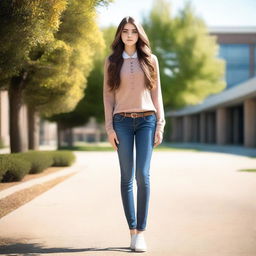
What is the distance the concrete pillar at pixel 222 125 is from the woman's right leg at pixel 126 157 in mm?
40904

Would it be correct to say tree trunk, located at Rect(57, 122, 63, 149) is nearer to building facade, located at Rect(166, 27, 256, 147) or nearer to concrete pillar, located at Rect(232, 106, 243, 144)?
building facade, located at Rect(166, 27, 256, 147)

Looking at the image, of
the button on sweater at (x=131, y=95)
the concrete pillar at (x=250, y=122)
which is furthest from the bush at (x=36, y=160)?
the concrete pillar at (x=250, y=122)

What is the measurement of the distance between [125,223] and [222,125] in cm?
4003

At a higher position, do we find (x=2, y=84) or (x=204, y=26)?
(x=204, y=26)

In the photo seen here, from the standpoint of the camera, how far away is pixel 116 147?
476 cm

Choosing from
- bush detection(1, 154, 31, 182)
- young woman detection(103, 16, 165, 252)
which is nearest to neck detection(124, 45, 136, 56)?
young woman detection(103, 16, 165, 252)

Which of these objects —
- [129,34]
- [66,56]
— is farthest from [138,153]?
[66,56]

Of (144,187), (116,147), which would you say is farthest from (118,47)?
(144,187)

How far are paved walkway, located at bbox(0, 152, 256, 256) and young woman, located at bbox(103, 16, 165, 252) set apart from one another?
1.58 ft

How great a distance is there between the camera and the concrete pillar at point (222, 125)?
147 ft

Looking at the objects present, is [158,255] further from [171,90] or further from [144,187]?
[171,90]

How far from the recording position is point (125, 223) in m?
6.14

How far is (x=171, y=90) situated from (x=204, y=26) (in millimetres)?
5326

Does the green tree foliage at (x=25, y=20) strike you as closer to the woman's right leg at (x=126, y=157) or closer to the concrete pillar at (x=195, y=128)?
the woman's right leg at (x=126, y=157)
